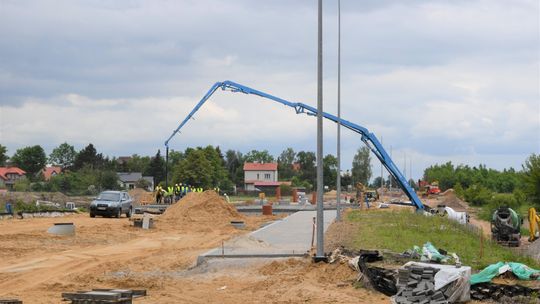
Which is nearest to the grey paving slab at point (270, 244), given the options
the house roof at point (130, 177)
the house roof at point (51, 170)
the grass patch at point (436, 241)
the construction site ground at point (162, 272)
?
the construction site ground at point (162, 272)

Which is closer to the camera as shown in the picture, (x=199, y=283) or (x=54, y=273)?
(x=199, y=283)

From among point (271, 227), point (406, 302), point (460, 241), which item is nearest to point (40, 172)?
point (271, 227)

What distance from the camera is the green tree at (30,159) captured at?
13638cm

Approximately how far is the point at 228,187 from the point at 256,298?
352 ft

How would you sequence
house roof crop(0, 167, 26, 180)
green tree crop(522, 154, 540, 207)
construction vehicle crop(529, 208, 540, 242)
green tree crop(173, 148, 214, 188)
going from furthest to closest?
1. house roof crop(0, 167, 26, 180)
2. green tree crop(173, 148, 214, 188)
3. green tree crop(522, 154, 540, 207)
4. construction vehicle crop(529, 208, 540, 242)

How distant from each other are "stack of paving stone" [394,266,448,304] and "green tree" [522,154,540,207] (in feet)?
145

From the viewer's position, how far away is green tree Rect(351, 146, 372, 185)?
151 meters

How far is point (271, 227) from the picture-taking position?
3241 centimetres

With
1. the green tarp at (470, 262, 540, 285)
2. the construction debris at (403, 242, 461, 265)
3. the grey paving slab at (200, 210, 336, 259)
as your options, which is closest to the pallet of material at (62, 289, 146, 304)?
the green tarp at (470, 262, 540, 285)

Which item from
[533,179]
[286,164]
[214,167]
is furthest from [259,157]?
[533,179]

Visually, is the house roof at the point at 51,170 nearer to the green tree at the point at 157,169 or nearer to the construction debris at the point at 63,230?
the green tree at the point at 157,169

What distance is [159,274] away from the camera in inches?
717

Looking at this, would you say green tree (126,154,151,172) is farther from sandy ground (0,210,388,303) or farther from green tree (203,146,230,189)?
sandy ground (0,210,388,303)

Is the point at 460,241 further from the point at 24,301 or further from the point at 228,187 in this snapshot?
the point at 228,187
